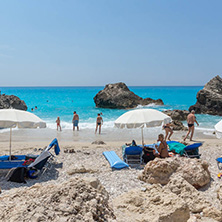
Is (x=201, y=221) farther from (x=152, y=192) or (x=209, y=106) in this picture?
(x=209, y=106)

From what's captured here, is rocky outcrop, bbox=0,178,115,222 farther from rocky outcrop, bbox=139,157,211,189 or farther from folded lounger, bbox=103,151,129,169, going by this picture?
folded lounger, bbox=103,151,129,169

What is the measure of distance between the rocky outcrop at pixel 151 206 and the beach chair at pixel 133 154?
3140mm

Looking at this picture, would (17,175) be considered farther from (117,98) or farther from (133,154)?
(117,98)

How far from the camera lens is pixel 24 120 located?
760 centimetres

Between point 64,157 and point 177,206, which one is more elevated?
point 177,206

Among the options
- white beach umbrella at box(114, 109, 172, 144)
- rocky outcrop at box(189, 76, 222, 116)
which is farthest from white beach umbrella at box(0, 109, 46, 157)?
rocky outcrop at box(189, 76, 222, 116)

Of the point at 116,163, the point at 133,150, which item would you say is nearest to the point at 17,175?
the point at 116,163

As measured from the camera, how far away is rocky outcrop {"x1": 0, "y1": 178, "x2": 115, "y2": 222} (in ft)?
8.74

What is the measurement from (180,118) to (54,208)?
20725 millimetres

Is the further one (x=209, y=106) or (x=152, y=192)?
(x=209, y=106)

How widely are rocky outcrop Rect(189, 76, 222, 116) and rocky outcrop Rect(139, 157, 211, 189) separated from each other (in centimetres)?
2371

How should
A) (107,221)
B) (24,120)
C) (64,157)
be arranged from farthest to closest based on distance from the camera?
(64,157) → (24,120) → (107,221)

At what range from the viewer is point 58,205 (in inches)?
113

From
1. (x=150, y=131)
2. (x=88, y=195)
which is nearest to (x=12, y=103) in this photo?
(x=150, y=131)
